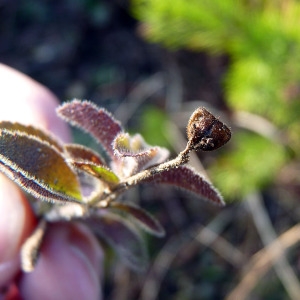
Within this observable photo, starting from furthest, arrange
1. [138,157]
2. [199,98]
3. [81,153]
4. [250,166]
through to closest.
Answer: [199,98]
[250,166]
[81,153]
[138,157]

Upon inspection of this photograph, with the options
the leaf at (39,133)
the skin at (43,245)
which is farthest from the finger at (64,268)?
the leaf at (39,133)

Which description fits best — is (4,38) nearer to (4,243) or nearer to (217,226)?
(217,226)

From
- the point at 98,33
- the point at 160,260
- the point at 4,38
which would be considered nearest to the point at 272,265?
the point at 160,260

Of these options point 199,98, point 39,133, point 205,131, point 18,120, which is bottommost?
point 199,98

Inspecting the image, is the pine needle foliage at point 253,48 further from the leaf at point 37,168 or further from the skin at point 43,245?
the leaf at point 37,168

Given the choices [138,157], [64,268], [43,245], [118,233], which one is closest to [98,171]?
[138,157]

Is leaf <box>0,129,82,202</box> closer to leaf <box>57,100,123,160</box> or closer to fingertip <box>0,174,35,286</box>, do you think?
leaf <box>57,100,123,160</box>

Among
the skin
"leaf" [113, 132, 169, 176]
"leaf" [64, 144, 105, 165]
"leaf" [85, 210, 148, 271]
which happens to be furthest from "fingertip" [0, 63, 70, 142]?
"leaf" [113, 132, 169, 176]

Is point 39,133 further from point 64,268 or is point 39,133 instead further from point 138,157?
point 64,268
